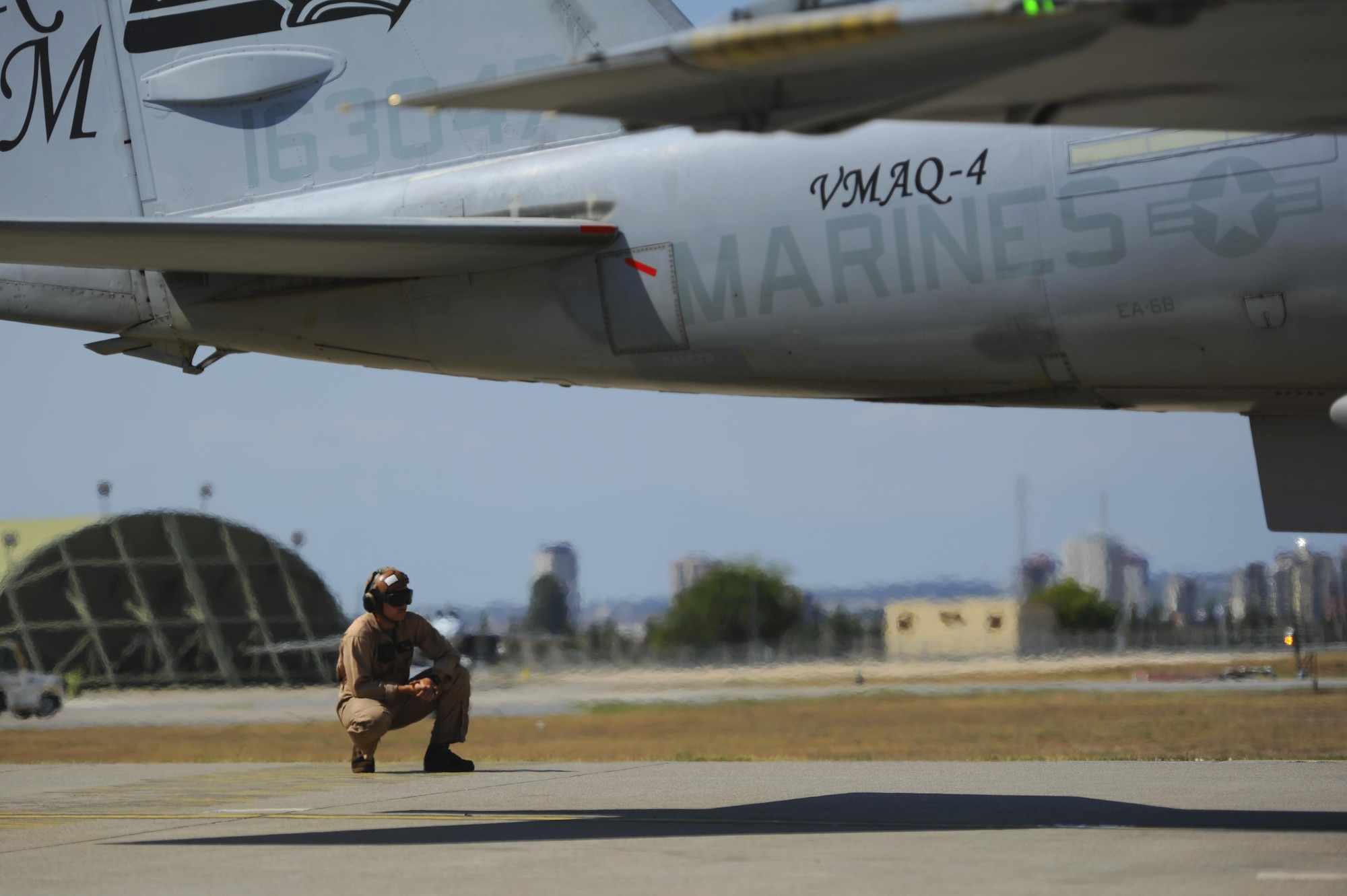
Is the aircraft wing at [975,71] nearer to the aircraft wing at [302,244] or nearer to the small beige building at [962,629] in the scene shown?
the aircraft wing at [302,244]

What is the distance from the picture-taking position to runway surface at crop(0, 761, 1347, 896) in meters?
5.17

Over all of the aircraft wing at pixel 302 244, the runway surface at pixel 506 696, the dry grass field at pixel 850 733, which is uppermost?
the aircraft wing at pixel 302 244

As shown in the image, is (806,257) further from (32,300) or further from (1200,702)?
(1200,702)

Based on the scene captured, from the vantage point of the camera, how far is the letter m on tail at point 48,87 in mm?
9961

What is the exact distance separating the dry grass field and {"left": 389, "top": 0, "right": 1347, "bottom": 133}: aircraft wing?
16.5 metres

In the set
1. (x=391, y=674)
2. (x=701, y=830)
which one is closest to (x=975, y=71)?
(x=701, y=830)

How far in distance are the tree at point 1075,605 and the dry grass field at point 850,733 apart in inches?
67.2

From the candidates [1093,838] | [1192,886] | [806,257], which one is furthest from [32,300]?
[1192,886]

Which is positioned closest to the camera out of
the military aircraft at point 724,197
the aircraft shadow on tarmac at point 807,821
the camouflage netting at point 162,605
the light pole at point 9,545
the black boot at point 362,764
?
the military aircraft at point 724,197

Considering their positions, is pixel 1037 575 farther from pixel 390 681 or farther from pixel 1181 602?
pixel 390 681

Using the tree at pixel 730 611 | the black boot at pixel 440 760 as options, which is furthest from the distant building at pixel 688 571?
the black boot at pixel 440 760

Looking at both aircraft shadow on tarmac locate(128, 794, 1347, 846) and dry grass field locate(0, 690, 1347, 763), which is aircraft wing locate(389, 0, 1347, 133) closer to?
aircraft shadow on tarmac locate(128, 794, 1347, 846)

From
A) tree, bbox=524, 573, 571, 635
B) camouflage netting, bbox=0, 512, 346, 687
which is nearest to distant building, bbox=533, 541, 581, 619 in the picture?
tree, bbox=524, 573, 571, 635

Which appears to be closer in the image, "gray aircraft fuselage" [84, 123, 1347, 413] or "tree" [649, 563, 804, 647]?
"gray aircraft fuselage" [84, 123, 1347, 413]
